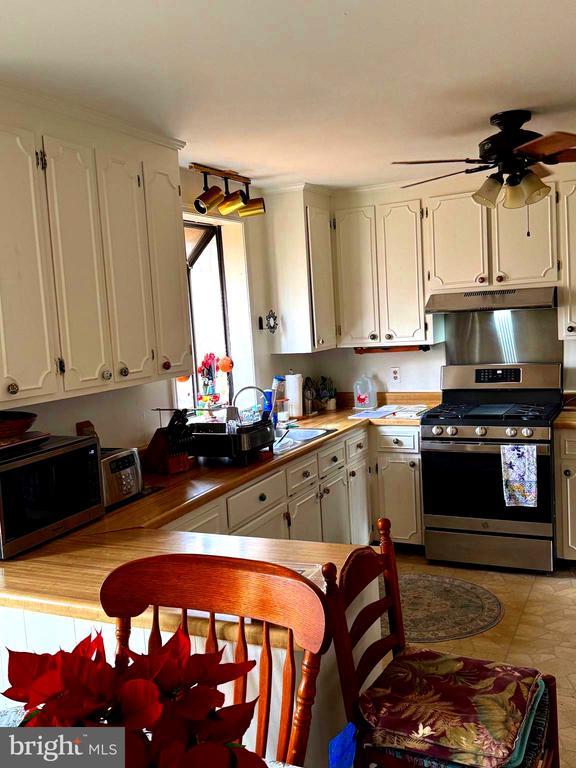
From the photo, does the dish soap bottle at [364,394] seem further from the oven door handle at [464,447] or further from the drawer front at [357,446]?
the oven door handle at [464,447]

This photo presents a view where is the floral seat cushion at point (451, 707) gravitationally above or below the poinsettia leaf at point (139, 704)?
below

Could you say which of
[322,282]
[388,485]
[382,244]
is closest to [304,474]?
[388,485]

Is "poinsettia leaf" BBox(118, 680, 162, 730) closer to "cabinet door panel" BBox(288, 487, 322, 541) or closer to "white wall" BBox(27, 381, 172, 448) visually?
"white wall" BBox(27, 381, 172, 448)

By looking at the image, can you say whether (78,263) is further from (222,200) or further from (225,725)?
(225,725)

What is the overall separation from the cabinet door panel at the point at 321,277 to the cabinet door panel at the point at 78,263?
2.04 meters

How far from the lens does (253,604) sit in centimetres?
138

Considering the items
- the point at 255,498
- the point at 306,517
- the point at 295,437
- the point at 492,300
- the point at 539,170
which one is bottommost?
the point at 306,517

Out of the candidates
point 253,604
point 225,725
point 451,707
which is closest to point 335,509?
point 451,707

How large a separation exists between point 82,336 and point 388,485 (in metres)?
2.55

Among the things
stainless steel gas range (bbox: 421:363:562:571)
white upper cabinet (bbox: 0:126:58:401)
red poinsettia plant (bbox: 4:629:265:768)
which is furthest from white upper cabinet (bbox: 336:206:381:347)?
red poinsettia plant (bbox: 4:629:265:768)

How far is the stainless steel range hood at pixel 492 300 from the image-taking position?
13.5ft

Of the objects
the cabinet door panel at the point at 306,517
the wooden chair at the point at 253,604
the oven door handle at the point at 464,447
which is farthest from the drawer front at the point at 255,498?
the wooden chair at the point at 253,604

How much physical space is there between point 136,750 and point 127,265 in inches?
91.4

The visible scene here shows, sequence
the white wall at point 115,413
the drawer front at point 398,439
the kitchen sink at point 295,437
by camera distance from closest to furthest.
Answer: the white wall at point 115,413 → the kitchen sink at point 295,437 → the drawer front at point 398,439
